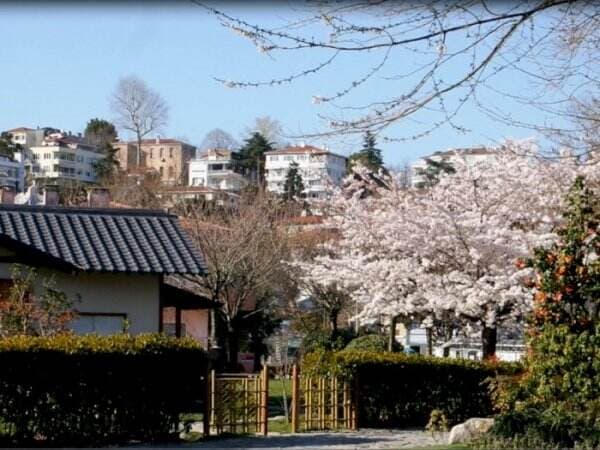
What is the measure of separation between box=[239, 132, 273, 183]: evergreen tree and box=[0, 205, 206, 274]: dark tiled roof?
35.4m

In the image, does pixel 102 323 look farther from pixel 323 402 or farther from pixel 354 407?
pixel 354 407

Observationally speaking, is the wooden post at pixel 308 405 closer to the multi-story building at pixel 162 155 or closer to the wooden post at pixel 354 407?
the wooden post at pixel 354 407

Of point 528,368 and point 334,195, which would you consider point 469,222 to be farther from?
point 528,368

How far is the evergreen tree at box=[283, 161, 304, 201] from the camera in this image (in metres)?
49.3

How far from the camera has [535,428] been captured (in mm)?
14742

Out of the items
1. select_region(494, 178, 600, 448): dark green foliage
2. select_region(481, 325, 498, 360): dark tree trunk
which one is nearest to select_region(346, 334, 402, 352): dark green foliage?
select_region(481, 325, 498, 360): dark tree trunk

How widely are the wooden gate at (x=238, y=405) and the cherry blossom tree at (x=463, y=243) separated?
8.27 meters

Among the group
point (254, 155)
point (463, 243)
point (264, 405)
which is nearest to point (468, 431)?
point (264, 405)

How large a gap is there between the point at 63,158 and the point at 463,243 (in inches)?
2771

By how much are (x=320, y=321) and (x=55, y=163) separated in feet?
181

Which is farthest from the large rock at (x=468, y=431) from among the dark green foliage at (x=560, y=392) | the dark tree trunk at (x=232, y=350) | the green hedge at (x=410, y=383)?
the dark tree trunk at (x=232, y=350)

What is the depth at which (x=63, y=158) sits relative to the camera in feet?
307

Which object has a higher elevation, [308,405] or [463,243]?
[463,243]

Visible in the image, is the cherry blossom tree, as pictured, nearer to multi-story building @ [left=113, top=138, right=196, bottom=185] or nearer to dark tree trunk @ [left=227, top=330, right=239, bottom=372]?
dark tree trunk @ [left=227, top=330, right=239, bottom=372]
